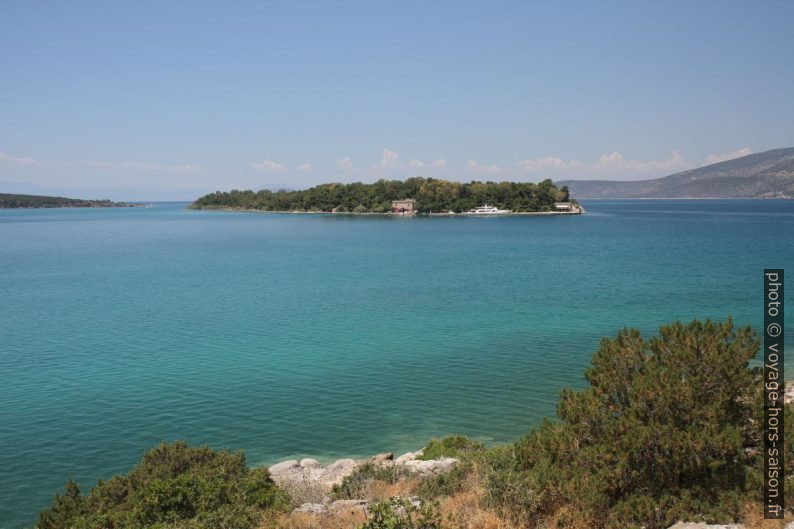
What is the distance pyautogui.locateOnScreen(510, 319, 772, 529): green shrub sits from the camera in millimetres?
9031

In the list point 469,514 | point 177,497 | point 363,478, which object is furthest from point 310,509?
point 469,514

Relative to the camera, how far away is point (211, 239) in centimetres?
10644

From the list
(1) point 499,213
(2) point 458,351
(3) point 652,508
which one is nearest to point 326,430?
(2) point 458,351

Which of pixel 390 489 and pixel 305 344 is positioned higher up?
pixel 390 489

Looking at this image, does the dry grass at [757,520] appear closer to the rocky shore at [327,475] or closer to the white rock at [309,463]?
the rocky shore at [327,475]

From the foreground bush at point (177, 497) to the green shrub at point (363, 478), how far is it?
4.47ft

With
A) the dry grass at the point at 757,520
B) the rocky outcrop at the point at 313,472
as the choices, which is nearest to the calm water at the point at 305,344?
the rocky outcrop at the point at 313,472

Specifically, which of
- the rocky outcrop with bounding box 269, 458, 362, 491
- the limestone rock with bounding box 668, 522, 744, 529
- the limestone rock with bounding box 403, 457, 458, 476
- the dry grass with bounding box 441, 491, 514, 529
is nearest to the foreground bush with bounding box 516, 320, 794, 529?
the limestone rock with bounding box 668, 522, 744, 529

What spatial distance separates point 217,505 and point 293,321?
26.4 metres

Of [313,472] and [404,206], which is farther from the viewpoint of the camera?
[404,206]

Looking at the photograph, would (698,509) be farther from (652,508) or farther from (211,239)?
(211,239)

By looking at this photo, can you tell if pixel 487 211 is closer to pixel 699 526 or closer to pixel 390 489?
pixel 390 489

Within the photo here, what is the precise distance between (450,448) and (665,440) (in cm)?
786

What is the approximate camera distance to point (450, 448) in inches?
632
